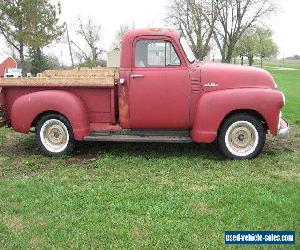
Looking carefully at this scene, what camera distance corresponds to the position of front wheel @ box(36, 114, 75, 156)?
782 centimetres

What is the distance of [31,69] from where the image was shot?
36562mm

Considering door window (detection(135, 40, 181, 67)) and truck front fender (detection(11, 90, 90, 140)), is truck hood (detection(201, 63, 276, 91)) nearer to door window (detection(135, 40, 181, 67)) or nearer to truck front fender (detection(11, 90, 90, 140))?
door window (detection(135, 40, 181, 67))

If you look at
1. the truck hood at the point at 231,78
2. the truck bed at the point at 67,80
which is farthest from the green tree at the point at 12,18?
the truck hood at the point at 231,78

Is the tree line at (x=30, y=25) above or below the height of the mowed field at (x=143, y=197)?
above

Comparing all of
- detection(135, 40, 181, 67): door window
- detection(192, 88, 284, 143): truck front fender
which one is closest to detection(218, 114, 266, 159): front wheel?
detection(192, 88, 284, 143): truck front fender

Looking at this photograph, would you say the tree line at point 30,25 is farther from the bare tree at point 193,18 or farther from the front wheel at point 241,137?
the front wheel at point 241,137

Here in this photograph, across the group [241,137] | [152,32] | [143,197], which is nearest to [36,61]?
[152,32]

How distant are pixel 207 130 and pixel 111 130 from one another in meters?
1.65

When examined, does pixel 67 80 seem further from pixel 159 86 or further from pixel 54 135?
pixel 159 86

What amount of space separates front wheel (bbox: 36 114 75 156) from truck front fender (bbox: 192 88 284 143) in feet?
7.27

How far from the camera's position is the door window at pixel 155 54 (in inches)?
293

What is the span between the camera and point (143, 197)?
18.4 ft

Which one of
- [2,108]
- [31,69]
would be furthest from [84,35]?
[2,108]

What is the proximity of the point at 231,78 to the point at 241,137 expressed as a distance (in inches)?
38.5
